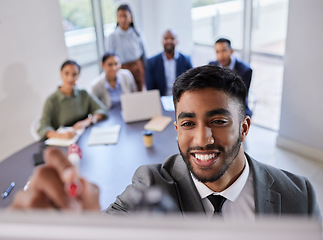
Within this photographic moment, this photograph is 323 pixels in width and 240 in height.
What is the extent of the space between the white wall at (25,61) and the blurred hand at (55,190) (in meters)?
3.52

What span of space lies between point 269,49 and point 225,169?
11.8 feet

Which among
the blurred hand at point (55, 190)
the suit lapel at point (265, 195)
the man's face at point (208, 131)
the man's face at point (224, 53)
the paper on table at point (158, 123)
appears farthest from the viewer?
the man's face at point (224, 53)

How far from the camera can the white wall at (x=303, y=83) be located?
3434mm

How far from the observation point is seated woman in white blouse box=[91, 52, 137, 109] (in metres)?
3.61

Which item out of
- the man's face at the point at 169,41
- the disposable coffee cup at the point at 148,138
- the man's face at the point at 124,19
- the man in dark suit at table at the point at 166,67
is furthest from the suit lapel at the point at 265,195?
the man's face at the point at 124,19

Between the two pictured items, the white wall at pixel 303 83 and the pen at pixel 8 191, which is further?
the white wall at pixel 303 83

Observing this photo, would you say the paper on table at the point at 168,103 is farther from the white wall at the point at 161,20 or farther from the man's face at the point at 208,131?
the white wall at the point at 161,20

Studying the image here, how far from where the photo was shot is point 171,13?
549 cm

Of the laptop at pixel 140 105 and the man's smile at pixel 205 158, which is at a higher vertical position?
the man's smile at pixel 205 158

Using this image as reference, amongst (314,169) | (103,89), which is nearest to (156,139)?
(103,89)

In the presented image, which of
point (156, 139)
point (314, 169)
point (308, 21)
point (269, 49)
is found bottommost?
point (314, 169)

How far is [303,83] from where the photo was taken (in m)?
3.67

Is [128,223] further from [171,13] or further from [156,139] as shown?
[171,13]

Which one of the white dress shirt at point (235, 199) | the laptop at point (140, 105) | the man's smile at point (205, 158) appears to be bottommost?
the laptop at point (140, 105)
